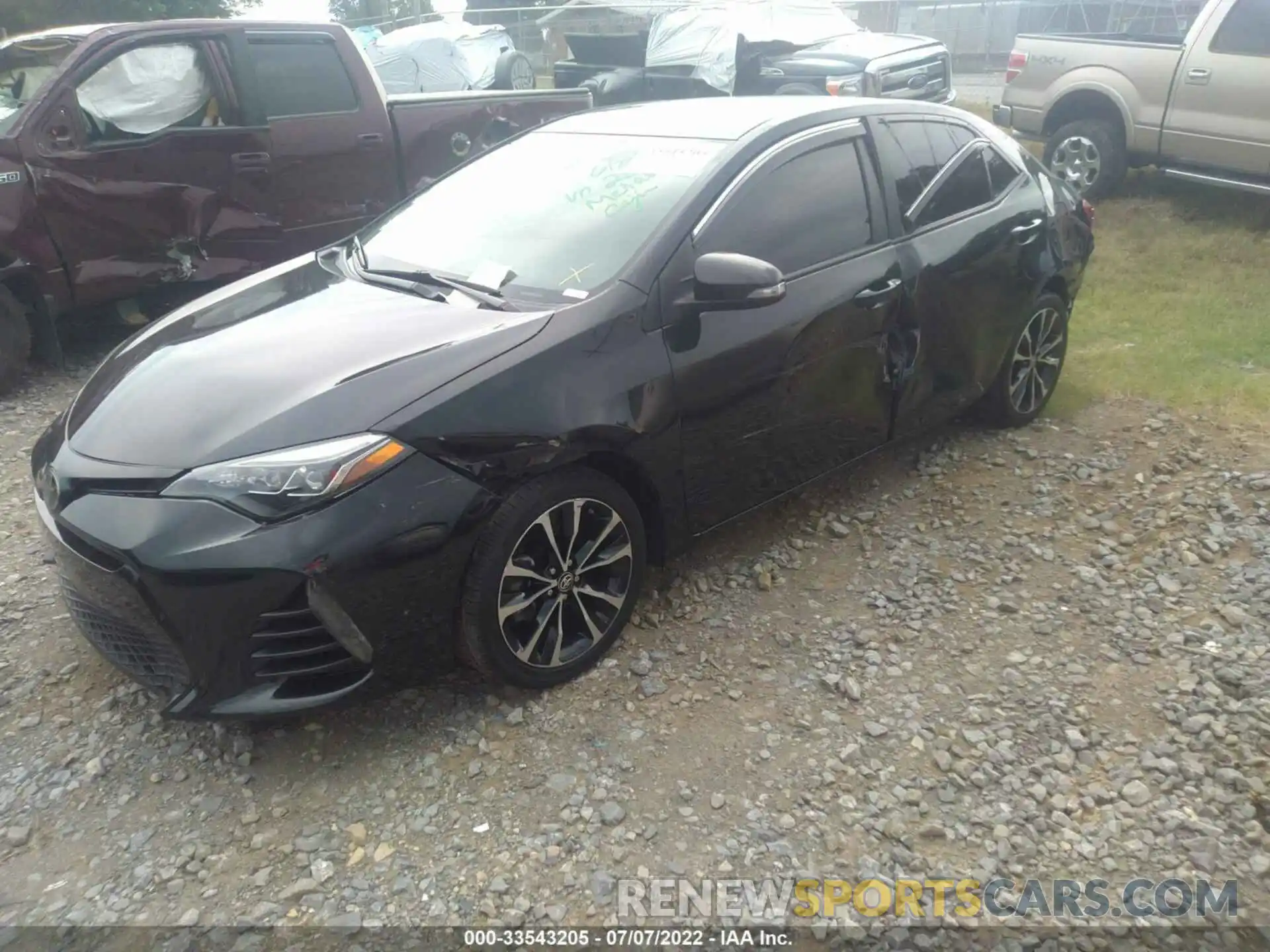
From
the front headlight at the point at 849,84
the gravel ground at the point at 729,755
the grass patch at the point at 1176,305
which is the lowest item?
the grass patch at the point at 1176,305

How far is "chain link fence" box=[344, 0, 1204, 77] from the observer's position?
18469 millimetres

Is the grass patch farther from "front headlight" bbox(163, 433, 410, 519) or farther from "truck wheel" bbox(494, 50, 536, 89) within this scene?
"truck wheel" bbox(494, 50, 536, 89)

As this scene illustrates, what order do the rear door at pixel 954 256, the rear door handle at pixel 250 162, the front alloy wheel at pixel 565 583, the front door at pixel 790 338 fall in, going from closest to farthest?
the front alloy wheel at pixel 565 583
the front door at pixel 790 338
the rear door at pixel 954 256
the rear door handle at pixel 250 162

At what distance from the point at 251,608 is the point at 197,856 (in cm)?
66

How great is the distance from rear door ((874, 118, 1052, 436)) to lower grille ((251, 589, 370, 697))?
2.45m

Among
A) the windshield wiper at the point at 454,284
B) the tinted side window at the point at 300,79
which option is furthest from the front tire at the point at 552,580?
the tinted side window at the point at 300,79

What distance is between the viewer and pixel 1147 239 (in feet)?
26.3

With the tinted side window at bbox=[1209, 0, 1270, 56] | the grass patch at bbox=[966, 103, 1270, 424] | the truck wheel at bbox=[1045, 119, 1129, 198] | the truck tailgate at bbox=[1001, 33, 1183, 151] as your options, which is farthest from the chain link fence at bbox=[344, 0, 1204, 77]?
A: the grass patch at bbox=[966, 103, 1270, 424]

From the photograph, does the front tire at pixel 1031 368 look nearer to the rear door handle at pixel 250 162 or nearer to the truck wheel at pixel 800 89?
the rear door handle at pixel 250 162

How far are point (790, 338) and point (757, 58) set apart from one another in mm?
9321

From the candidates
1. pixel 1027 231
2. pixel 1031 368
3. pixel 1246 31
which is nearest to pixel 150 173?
pixel 1027 231

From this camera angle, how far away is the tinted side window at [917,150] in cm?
396

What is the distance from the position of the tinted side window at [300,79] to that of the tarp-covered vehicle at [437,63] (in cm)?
793

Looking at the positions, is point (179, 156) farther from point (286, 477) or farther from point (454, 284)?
point (286, 477)
